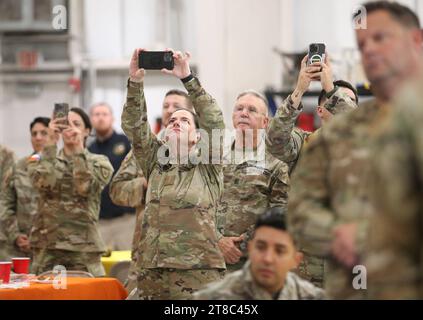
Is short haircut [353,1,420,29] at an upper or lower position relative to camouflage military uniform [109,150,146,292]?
upper

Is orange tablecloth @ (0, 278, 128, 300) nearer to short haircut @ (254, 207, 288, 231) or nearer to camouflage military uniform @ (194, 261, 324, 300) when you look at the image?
camouflage military uniform @ (194, 261, 324, 300)

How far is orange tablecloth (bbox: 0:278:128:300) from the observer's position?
4070 mm

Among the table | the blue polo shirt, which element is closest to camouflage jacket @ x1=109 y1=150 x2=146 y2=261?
the table

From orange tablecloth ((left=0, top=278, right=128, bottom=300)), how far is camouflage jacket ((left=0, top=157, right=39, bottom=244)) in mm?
1730

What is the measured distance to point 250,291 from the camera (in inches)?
117

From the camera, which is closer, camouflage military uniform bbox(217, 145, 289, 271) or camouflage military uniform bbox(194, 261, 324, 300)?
camouflage military uniform bbox(194, 261, 324, 300)

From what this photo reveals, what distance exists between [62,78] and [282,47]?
2.42m

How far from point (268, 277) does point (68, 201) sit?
242 cm

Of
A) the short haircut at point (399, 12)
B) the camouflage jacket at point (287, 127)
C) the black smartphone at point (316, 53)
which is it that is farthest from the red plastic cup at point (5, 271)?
the short haircut at point (399, 12)

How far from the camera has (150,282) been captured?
Result: 12.9 feet
